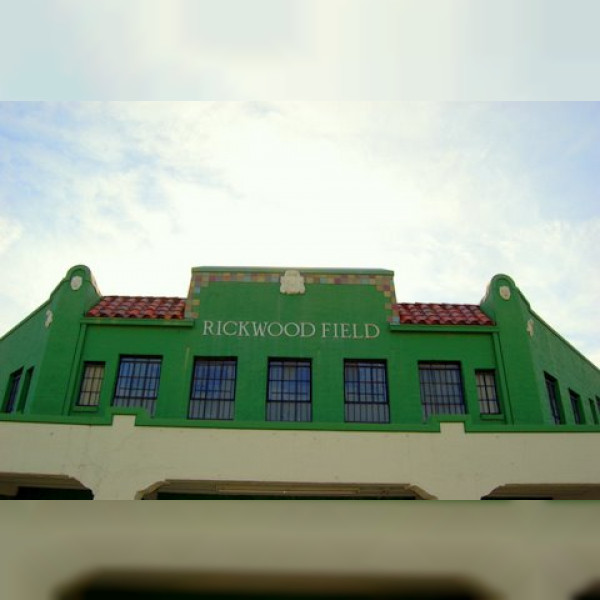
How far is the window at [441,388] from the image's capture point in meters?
15.9

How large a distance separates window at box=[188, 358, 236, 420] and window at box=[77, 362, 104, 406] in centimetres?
259

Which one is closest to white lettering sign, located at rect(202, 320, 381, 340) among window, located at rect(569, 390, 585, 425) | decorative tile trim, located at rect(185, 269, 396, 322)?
decorative tile trim, located at rect(185, 269, 396, 322)

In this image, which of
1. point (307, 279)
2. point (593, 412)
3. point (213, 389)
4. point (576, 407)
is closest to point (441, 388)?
point (307, 279)

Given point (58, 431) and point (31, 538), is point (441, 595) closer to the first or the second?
point (31, 538)

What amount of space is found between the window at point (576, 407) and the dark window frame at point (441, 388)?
4.91m

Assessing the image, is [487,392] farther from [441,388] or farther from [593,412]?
[593,412]

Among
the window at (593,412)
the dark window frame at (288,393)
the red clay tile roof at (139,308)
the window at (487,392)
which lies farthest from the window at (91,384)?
the window at (593,412)

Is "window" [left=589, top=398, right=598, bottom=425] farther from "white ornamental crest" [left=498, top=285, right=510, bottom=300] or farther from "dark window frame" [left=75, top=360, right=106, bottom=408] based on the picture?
"dark window frame" [left=75, top=360, right=106, bottom=408]

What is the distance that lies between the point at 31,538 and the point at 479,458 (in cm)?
1271

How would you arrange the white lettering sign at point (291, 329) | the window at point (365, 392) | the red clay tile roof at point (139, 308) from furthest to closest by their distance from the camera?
1. the red clay tile roof at point (139, 308)
2. the white lettering sign at point (291, 329)
3. the window at point (365, 392)

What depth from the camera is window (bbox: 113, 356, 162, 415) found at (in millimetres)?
15898

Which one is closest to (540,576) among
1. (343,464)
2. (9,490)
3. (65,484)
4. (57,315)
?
(343,464)

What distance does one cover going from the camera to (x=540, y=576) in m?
0.68

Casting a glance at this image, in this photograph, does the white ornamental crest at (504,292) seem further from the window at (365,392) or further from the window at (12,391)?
the window at (12,391)
